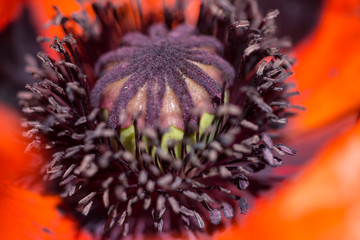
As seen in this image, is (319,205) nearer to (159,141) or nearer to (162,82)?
(159,141)

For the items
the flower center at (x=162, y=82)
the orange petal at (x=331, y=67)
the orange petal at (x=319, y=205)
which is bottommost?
the orange petal at (x=319, y=205)

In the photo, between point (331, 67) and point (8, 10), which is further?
point (8, 10)

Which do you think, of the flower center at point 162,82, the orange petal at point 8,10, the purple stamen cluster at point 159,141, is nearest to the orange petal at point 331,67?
the purple stamen cluster at point 159,141

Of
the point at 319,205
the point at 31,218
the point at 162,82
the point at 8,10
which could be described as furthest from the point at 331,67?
the point at 8,10

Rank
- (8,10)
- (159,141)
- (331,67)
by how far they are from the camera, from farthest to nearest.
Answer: (8,10)
(331,67)
(159,141)

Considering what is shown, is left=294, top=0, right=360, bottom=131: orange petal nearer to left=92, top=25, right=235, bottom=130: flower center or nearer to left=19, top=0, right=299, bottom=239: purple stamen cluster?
left=19, top=0, right=299, bottom=239: purple stamen cluster

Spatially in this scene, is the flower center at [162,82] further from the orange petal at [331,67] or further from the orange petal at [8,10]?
the orange petal at [8,10]

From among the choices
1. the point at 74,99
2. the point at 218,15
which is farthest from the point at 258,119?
the point at 74,99
